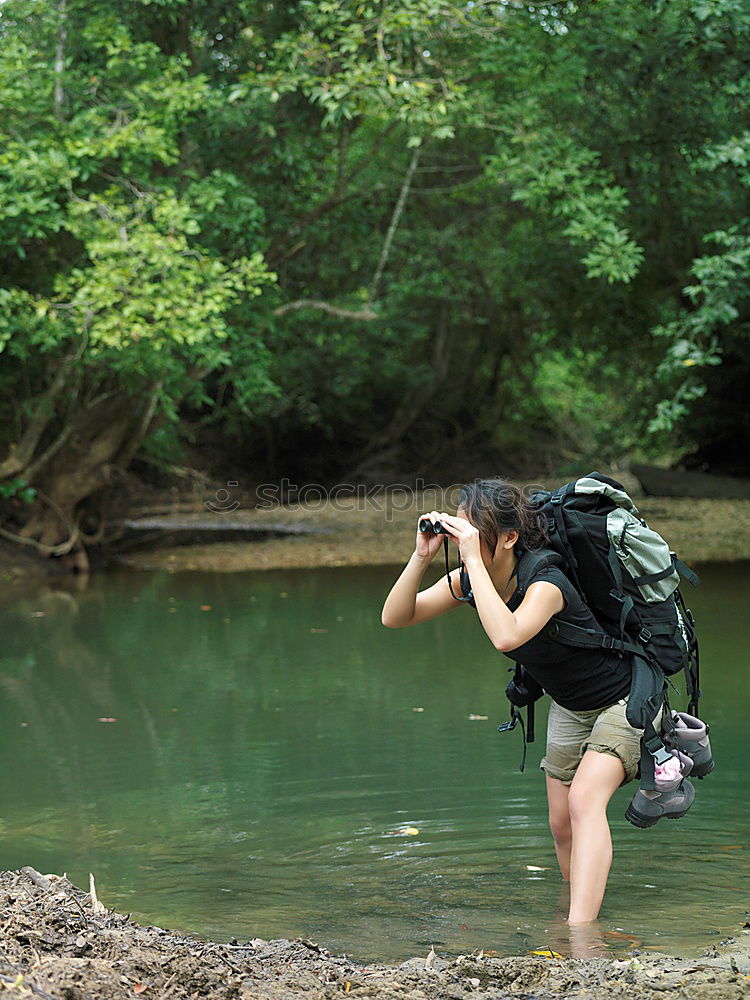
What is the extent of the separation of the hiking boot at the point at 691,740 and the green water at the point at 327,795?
A: 1.69ft

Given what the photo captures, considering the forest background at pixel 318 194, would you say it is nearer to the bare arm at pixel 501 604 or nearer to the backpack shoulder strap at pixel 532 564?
the backpack shoulder strap at pixel 532 564

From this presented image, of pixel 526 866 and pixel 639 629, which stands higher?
pixel 639 629

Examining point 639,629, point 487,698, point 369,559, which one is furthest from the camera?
point 369,559

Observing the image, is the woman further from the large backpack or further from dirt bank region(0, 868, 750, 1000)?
dirt bank region(0, 868, 750, 1000)

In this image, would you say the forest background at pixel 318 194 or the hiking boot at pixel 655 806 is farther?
the forest background at pixel 318 194

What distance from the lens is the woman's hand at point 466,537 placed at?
354 cm

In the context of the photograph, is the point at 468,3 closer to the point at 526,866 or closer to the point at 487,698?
the point at 487,698

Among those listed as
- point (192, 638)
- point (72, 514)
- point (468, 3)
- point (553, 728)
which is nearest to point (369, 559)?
point (72, 514)

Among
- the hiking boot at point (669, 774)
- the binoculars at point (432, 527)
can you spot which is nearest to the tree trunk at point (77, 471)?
the binoculars at point (432, 527)

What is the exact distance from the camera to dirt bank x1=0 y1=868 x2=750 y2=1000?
2934 mm

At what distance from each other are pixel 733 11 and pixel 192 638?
6634 mm

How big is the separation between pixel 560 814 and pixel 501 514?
1.08 meters

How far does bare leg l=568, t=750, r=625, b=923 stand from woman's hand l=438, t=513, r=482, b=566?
0.73 m

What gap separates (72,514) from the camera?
14.8 m
